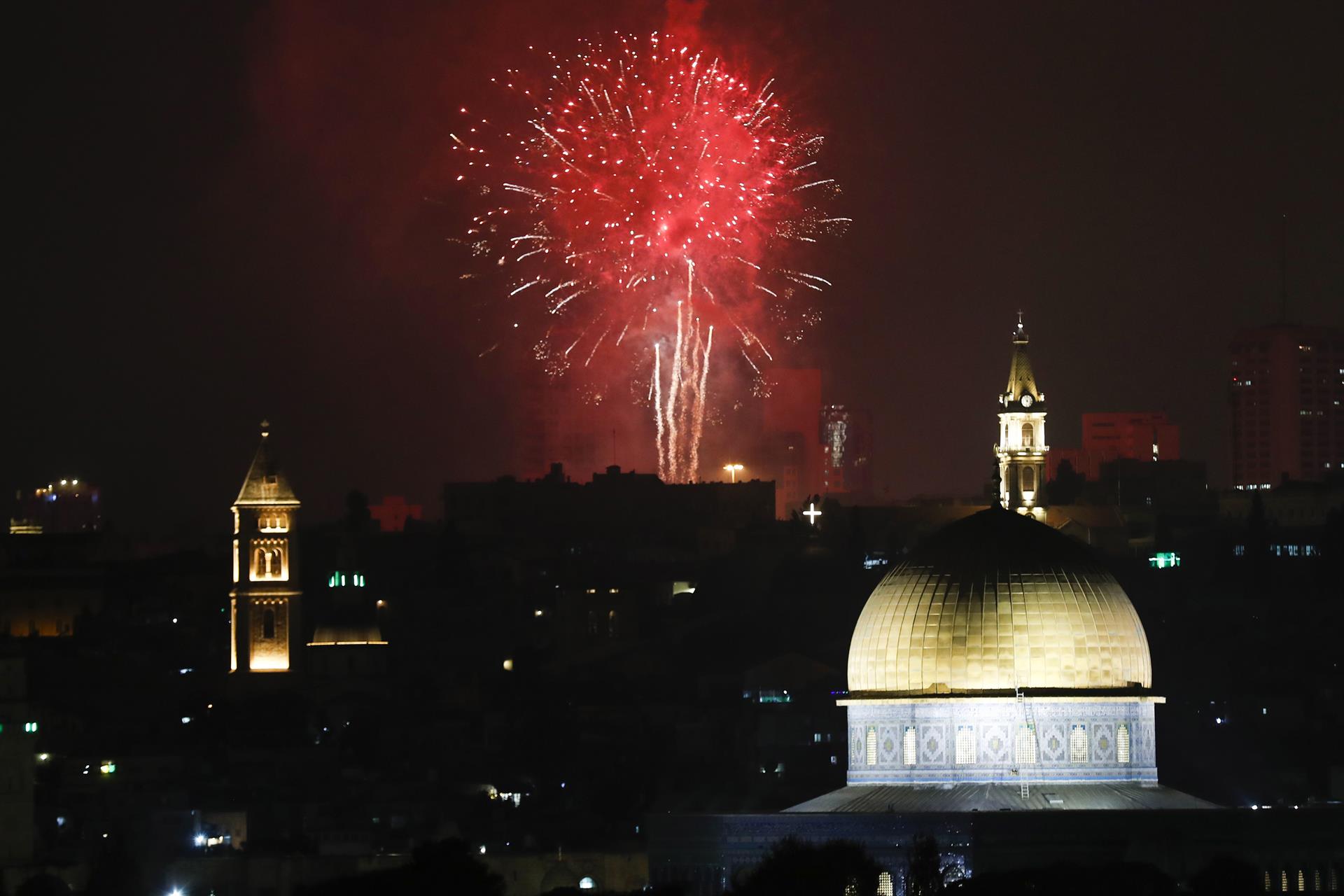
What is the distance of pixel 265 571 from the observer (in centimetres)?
12875

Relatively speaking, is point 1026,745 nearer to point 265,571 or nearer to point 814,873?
point 814,873

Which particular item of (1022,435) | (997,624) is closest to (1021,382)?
(1022,435)

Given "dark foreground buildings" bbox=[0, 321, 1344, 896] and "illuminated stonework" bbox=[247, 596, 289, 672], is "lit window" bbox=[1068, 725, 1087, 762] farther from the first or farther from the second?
"illuminated stonework" bbox=[247, 596, 289, 672]

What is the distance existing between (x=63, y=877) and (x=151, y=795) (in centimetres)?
1832

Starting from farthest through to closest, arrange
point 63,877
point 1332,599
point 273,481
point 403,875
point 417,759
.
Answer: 1. point 1332,599
2. point 273,481
3. point 417,759
4. point 63,877
5. point 403,875

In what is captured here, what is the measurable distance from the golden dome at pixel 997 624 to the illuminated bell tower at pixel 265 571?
51.2 metres

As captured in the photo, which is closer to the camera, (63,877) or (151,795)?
(63,877)

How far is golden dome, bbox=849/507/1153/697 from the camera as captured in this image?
251ft

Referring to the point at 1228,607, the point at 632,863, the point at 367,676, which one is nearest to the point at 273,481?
the point at 367,676

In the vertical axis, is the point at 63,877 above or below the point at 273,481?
below

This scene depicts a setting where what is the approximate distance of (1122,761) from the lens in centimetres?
7688

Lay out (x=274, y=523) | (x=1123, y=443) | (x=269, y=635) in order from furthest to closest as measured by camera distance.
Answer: (x=1123, y=443) < (x=274, y=523) < (x=269, y=635)

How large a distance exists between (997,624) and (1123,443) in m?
109

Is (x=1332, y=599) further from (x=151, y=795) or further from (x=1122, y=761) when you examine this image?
(x=1122, y=761)
